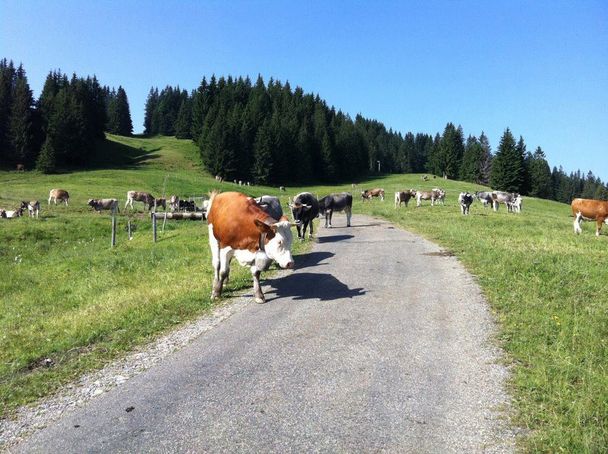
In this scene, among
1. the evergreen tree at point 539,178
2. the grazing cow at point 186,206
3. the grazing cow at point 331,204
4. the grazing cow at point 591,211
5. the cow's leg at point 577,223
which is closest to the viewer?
the grazing cow at point 591,211

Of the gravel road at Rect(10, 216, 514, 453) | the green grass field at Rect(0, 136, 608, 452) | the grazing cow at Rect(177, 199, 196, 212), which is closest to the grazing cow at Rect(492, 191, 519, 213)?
the green grass field at Rect(0, 136, 608, 452)

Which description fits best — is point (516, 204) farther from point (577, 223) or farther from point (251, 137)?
point (251, 137)

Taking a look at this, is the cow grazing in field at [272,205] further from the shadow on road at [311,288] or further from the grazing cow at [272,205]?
the shadow on road at [311,288]

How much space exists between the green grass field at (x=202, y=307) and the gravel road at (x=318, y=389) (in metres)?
0.53

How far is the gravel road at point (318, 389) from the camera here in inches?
190

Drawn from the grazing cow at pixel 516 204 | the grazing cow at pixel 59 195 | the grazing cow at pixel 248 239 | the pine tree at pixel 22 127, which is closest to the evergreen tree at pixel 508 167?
the grazing cow at pixel 516 204

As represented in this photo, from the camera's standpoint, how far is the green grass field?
5.62 meters

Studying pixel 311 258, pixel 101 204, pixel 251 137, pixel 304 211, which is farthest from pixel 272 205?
pixel 251 137

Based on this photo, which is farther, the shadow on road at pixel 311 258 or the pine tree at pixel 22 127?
the pine tree at pixel 22 127

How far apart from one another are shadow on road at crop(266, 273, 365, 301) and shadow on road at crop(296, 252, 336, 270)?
5.08 ft

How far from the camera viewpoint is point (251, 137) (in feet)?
315

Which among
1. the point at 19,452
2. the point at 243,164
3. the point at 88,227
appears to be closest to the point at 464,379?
the point at 19,452

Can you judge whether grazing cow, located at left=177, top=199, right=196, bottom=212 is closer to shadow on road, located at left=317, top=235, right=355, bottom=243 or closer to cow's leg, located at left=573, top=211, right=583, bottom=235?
shadow on road, located at left=317, top=235, right=355, bottom=243

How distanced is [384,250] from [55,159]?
70107 mm
